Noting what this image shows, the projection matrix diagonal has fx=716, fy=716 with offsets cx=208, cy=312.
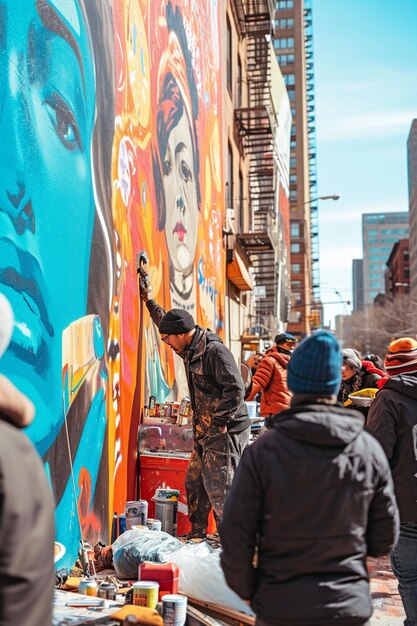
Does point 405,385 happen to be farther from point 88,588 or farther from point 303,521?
point 88,588

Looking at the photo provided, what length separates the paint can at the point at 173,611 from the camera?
408 cm

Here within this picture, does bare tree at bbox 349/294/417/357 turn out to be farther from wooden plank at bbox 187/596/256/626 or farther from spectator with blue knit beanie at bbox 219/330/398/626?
spectator with blue knit beanie at bbox 219/330/398/626

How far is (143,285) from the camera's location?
26.4 ft

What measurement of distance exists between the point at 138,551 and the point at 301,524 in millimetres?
2965

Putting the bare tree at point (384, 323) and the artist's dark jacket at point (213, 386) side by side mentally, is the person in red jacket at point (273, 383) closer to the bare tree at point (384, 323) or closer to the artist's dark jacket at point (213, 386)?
the artist's dark jacket at point (213, 386)

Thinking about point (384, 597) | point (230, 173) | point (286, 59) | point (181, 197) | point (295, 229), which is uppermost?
point (286, 59)

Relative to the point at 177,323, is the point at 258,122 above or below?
above

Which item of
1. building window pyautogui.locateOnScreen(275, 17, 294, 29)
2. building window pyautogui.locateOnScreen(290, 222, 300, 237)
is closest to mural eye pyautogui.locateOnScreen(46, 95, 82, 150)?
building window pyautogui.locateOnScreen(290, 222, 300, 237)

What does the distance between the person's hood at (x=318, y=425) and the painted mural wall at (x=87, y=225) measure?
7.71ft

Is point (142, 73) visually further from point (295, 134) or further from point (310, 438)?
point (295, 134)

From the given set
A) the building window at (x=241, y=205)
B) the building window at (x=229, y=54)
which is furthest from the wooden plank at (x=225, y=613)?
the building window at (x=241, y=205)

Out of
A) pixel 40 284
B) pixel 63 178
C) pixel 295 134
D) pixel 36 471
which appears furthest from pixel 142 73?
pixel 295 134

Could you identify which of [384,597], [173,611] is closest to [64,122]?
[173,611]

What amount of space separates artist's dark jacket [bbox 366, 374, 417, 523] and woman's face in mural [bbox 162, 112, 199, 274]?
5663mm
